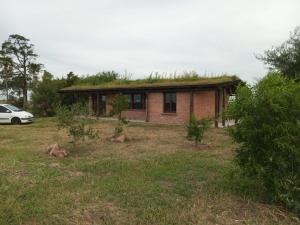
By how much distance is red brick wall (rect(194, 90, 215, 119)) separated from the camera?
20031 millimetres

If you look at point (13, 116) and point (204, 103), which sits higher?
point (204, 103)

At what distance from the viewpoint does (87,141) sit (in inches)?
503

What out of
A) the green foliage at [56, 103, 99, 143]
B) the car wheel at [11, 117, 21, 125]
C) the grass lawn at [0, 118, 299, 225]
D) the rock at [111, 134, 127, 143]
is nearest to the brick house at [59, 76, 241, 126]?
the car wheel at [11, 117, 21, 125]

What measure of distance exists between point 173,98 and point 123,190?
15505 millimetres

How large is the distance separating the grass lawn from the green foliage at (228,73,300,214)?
486 mm

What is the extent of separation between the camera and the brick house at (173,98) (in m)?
19.8

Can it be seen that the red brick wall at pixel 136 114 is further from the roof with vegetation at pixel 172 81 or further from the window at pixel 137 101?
the roof with vegetation at pixel 172 81

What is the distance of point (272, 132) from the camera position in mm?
5344

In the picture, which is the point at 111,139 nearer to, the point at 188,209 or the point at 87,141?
the point at 87,141

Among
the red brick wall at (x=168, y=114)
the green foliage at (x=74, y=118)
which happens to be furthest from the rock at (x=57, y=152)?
the red brick wall at (x=168, y=114)

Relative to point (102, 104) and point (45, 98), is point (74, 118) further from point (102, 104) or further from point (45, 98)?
point (45, 98)

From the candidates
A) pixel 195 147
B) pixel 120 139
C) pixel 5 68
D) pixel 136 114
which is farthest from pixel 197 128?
pixel 5 68

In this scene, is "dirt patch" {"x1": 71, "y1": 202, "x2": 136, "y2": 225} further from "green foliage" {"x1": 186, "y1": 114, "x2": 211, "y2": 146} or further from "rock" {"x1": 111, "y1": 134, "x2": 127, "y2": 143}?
"rock" {"x1": 111, "y1": 134, "x2": 127, "y2": 143}

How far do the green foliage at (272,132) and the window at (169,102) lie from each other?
51.3ft
